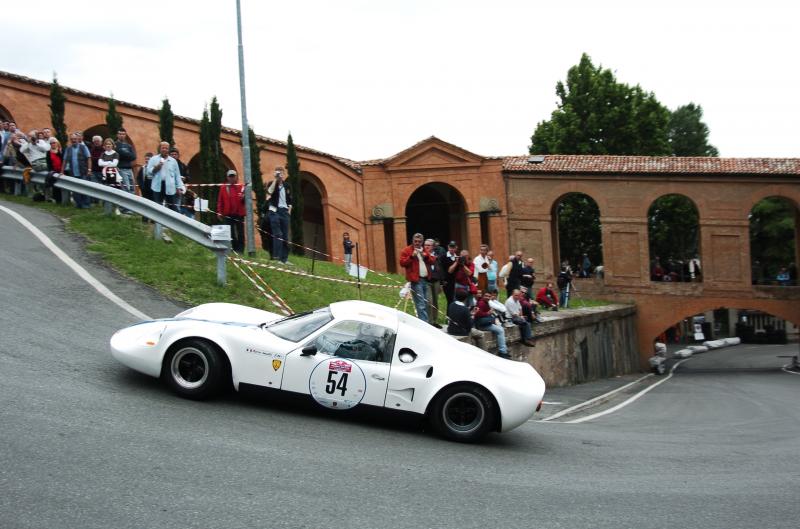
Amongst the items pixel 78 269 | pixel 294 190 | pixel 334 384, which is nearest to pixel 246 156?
pixel 78 269

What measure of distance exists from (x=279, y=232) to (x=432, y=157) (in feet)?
78.6

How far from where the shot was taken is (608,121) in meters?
58.3

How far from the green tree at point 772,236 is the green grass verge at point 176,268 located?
50648mm

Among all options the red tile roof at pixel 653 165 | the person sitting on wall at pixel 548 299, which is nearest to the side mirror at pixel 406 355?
the person sitting on wall at pixel 548 299

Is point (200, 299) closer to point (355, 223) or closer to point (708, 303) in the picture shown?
point (355, 223)

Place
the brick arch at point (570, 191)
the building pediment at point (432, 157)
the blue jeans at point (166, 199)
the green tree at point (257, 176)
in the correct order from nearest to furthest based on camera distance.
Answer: the blue jeans at point (166, 199), the green tree at point (257, 176), the building pediment at point (432, 157), the brick arch at point (570, 191)

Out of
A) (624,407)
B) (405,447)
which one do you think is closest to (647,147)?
(624,407)

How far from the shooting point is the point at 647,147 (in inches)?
2295

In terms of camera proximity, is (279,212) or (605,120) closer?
(279,212)

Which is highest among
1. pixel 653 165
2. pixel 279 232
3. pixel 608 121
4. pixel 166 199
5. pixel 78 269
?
pixel 608 121

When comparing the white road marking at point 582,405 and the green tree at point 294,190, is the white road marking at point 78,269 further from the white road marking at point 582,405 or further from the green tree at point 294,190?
the green tree at point 294,190

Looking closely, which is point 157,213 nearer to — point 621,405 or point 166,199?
point 166,199

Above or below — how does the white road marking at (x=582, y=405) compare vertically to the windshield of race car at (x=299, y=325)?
below

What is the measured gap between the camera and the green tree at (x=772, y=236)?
6047 cm
